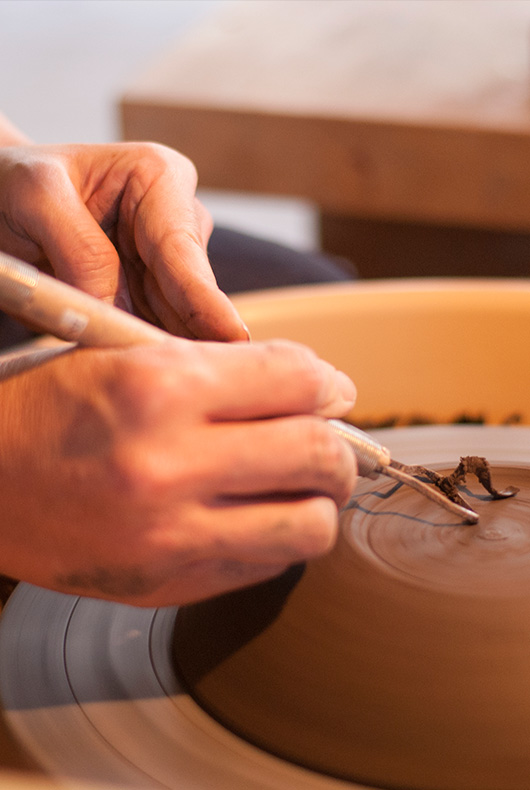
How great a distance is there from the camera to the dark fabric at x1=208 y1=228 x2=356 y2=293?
1.10m

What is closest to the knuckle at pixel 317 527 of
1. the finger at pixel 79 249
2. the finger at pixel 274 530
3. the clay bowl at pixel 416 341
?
the finger at pixel 274 530

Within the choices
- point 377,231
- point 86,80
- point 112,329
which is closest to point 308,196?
point 377,231

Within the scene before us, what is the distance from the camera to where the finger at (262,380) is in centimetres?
46

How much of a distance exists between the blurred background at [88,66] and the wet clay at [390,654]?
6.67 ft

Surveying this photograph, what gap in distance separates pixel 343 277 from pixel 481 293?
0.87 feet

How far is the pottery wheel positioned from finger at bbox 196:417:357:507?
0.36 feet

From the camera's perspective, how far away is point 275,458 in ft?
1.52

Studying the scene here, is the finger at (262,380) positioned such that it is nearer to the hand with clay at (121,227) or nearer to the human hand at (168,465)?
the human hand at (168,465)

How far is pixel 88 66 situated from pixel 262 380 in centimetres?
358

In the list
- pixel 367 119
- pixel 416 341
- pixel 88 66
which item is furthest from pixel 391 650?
pixel 88 66

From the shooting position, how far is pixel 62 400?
1.54 ft

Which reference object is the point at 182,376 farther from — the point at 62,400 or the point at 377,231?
the point at 377,231

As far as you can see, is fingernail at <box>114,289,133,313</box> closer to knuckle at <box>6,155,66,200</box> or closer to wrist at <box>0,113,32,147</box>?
knuckle at <box>6,155,66,200</box>

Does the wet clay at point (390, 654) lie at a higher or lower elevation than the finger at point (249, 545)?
lower
